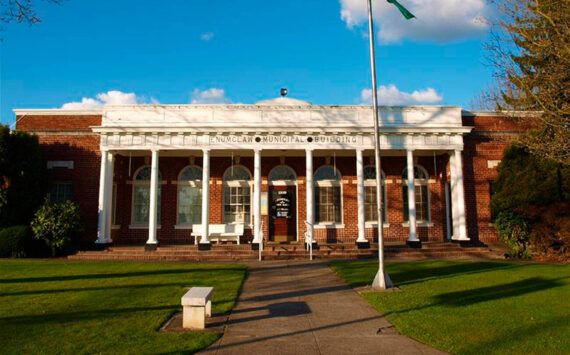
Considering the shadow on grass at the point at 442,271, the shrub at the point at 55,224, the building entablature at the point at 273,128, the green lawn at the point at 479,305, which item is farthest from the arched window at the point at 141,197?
the shadow on grass at the point at 442,271

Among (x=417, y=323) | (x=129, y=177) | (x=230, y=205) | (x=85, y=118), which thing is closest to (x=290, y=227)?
(x=230, y=205)

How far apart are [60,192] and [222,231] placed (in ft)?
23.8

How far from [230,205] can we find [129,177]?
4.71 m

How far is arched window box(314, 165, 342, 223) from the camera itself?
18.5m

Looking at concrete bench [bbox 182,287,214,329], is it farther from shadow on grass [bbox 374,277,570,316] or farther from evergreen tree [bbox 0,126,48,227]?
evergreen tree [bbox 0,126,48,227]

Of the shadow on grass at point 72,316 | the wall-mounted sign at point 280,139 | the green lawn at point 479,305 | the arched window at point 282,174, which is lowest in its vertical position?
the green lawn at point 479,305

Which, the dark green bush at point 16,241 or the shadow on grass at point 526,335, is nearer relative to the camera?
the shadow on grass at point 526,335

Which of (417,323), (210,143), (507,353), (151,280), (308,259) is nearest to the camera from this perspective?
(507,353)

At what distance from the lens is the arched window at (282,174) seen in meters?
18.8

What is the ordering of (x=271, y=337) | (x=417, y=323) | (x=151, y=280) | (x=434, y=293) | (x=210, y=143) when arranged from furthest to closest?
(x=210, y=143)
(x=151, y=280)
(x=434, y=293)
(x=417, y=323)
(x=271, y=337)

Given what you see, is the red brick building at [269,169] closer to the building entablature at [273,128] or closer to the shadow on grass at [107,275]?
the building entablature at [273,128]

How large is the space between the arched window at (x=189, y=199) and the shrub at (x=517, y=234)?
1237 centimetres

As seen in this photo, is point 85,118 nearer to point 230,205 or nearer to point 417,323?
point 230,205

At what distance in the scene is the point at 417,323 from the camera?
646cm
